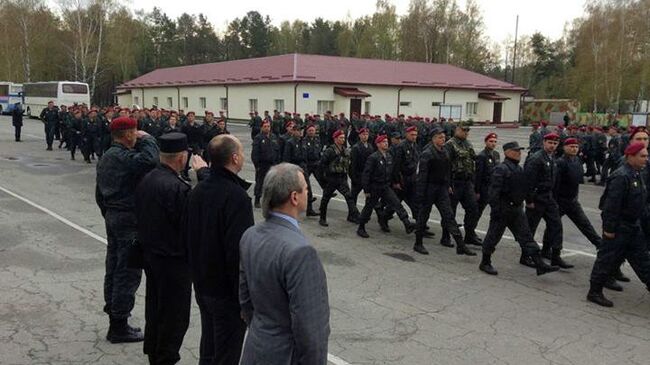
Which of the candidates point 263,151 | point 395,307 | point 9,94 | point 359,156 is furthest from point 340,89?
point 395,307

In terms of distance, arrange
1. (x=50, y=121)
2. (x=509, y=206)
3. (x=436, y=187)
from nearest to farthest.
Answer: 1. (x=509, y=206)
2. (x=436, y=187)
3. (x=50, y=121)

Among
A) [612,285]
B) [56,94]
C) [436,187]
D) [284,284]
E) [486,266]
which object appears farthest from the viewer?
[56,94]

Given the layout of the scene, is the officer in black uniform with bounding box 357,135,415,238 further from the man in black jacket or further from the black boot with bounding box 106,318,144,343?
the man in black jacket

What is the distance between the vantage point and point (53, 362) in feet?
14.4

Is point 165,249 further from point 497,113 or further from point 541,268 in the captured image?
point 497,113

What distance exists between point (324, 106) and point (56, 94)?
20911 millimetres

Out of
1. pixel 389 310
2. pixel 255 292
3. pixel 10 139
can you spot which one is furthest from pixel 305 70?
pixel 255 292

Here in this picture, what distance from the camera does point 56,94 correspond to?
4269cm

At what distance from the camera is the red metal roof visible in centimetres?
4128

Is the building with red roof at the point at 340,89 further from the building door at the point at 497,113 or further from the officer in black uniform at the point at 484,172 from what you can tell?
the officer in black uniform at the point at 484,172

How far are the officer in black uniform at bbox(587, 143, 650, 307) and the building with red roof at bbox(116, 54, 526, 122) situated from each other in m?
33.7

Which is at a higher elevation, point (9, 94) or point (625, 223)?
point (9, 94)

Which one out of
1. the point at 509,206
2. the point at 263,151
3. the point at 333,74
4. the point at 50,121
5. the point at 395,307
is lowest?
the point at 395,307

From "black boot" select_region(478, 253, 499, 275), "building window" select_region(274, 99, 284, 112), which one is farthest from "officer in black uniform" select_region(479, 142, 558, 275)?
"building window" select_region(274, 99, 284, 112)
